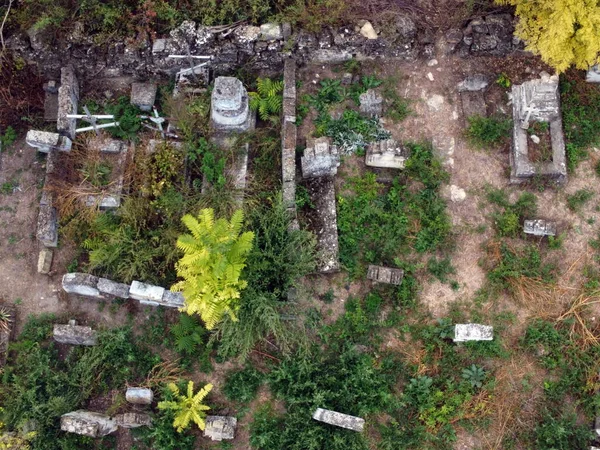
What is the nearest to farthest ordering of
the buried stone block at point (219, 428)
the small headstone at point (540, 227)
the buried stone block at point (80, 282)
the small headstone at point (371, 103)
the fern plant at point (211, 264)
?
the fern plant at point (211, 264)
the buried stone block at point (219, 428)
the buried stone block at point (80, 282)
the small headstone at point (540, 227)
the small headstone at point (371, 103)

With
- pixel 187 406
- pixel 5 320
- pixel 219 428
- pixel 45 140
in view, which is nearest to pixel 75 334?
pixel 5 320

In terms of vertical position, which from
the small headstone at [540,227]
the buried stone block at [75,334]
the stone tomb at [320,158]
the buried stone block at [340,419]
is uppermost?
the stone tomb at [320,158]

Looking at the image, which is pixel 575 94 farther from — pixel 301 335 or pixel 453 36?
pixel 301 335

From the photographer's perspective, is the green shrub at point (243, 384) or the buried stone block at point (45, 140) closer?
the green shrub at point (243, 384)

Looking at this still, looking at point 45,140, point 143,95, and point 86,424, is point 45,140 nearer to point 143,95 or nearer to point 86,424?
point 143,95

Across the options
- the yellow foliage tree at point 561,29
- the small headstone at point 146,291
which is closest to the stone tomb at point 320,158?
the small headstone at point 146,291

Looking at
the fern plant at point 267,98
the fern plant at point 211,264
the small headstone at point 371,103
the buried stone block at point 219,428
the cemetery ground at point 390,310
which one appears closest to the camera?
the fern plant at point 211,264

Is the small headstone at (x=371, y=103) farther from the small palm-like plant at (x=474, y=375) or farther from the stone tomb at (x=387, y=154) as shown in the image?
the small palm-like plant at (x=474, y=375)
